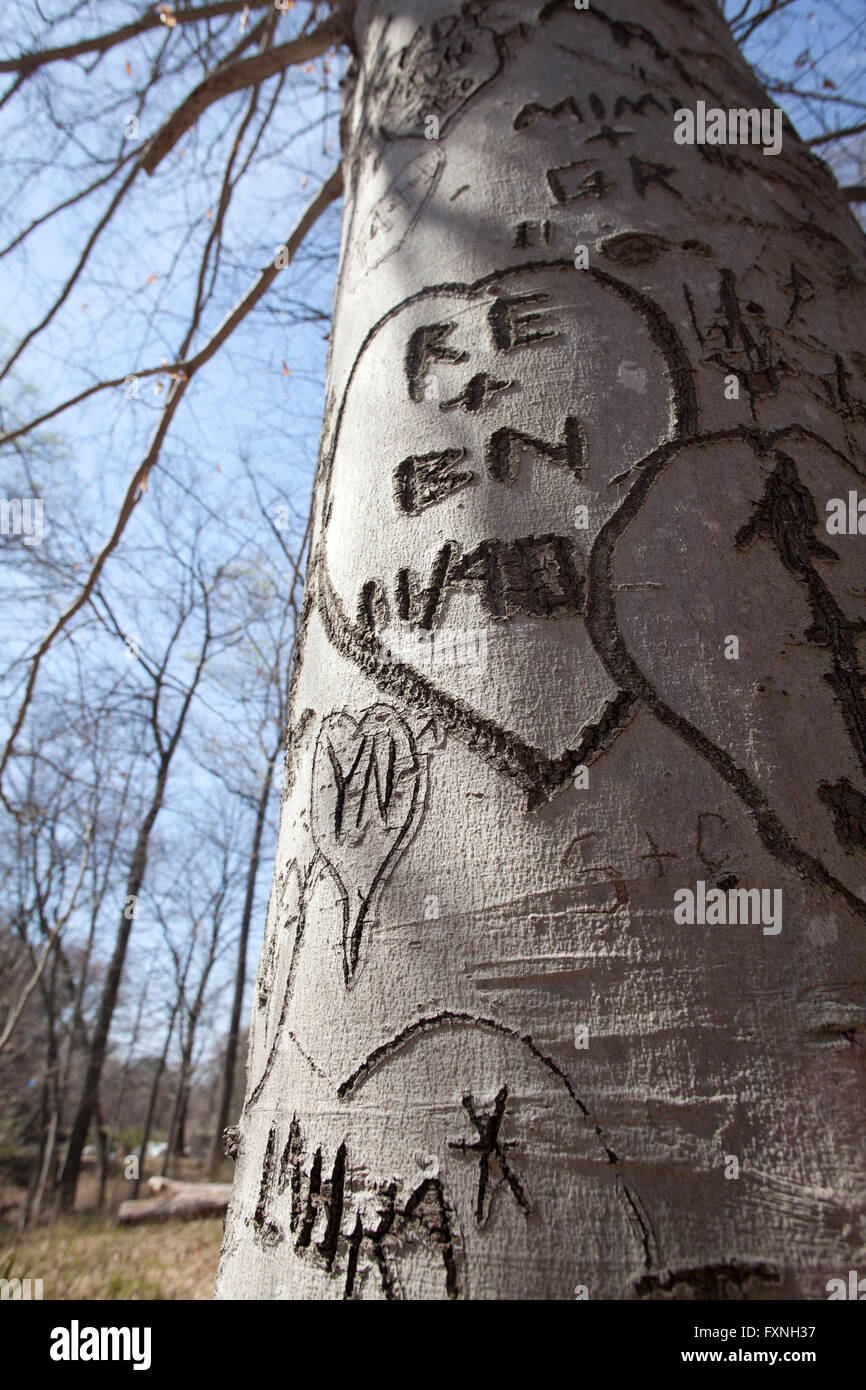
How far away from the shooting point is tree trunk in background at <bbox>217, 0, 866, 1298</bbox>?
377mm

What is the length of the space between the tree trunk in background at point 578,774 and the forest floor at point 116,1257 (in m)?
3.43

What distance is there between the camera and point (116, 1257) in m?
5.16

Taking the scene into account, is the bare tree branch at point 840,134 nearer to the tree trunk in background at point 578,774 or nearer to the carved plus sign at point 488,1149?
the tree trunk in background at point 578,774

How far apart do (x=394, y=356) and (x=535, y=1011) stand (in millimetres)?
576

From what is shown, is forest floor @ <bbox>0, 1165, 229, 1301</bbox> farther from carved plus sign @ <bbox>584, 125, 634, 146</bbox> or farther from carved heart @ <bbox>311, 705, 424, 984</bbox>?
carved plus sign @ <bbox>584, 125, 634, 146</bbox>

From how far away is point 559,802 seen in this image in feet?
1.51

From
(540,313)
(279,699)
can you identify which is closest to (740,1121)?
(540,313)

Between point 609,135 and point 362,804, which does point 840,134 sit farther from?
point 362,804

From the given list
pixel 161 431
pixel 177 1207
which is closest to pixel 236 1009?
Result: pixel 177 1207

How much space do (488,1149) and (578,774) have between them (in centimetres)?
20

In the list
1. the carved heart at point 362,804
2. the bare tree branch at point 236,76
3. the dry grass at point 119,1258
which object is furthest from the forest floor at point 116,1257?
the bare tree branch at point 236,76

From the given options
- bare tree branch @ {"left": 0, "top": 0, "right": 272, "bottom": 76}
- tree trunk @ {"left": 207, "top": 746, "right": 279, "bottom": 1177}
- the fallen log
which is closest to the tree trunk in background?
bare tree branch @ {"left": 0, "top": 0, "right": 272, "bottom": 76}
